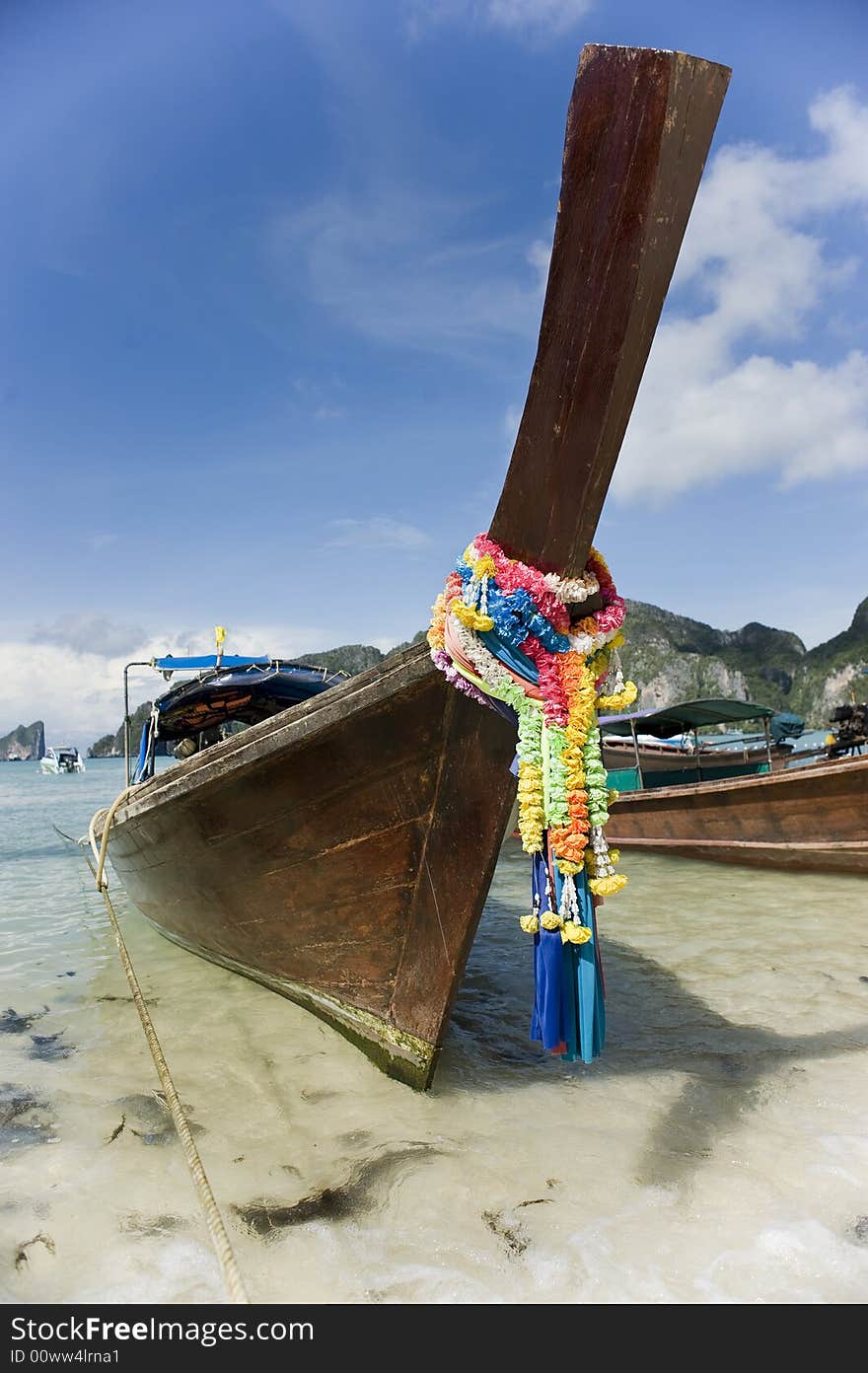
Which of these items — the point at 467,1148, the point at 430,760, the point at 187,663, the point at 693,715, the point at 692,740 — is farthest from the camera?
the point at 692,740

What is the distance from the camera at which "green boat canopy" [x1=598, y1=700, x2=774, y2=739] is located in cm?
1355

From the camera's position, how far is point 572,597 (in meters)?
2.95

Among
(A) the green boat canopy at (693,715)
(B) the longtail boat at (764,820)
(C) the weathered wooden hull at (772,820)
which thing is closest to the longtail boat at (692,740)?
(A) the green boat canopy at (693,715)

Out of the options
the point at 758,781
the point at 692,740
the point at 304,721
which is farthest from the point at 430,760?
the point at 692,740

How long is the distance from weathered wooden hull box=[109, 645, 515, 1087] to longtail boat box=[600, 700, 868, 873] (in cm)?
734

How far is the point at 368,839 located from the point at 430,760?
1.98 ft

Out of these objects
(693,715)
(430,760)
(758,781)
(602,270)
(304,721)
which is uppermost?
(602,270)

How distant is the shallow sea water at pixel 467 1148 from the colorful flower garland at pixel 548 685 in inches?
40.7

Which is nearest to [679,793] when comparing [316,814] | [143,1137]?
[316,814]

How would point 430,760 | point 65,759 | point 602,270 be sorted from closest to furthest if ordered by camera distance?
point 602,270 < point 430,760 < point 65,759

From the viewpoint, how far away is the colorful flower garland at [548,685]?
2846 mm

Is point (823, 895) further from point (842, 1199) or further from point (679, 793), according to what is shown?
point (842, 1199)

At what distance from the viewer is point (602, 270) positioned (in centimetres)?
252

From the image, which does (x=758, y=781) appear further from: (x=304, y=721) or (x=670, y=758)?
(x=670, y=758)
